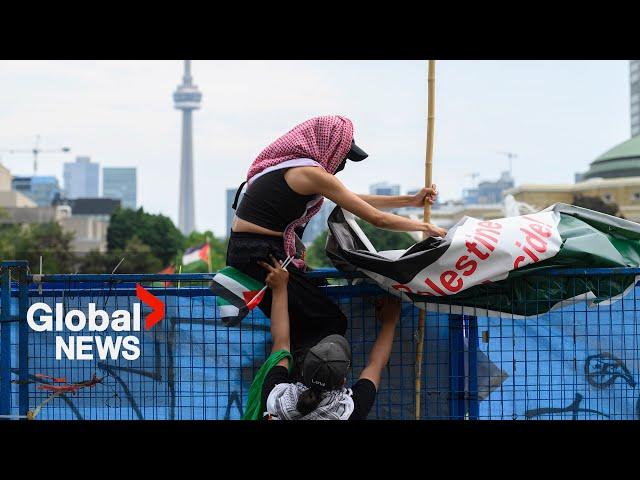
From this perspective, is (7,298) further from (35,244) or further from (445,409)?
(35,244)

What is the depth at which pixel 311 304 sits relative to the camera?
589 cm

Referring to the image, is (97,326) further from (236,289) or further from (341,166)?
(341,166)

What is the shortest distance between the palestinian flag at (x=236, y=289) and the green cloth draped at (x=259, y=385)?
308 millimetres

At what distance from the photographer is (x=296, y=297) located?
5867mm

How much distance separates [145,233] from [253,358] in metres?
92.7

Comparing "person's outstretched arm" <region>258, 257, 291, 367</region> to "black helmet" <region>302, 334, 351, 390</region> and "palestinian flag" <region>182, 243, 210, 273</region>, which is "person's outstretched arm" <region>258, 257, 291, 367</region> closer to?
"black helmet" <region>302, 334, 351, 390</region>

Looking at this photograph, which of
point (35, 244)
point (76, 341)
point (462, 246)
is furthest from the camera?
point (35, 244)

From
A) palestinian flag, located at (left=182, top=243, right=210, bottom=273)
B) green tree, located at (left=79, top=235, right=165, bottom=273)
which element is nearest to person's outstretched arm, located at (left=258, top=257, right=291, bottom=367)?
palestinian flag, located at (left=182, top=243, right=210, bottom=273)

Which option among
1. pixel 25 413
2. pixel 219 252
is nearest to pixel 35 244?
pixel 219 252

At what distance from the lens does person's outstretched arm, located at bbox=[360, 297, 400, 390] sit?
5840 millimetres

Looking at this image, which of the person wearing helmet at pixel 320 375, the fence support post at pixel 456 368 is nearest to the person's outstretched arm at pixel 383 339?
the person wearing helmet at pixel 320 375

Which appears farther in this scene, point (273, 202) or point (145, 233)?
point (145, 233)

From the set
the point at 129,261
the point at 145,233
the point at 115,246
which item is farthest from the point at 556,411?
the point at 115,246

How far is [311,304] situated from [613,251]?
171cm
